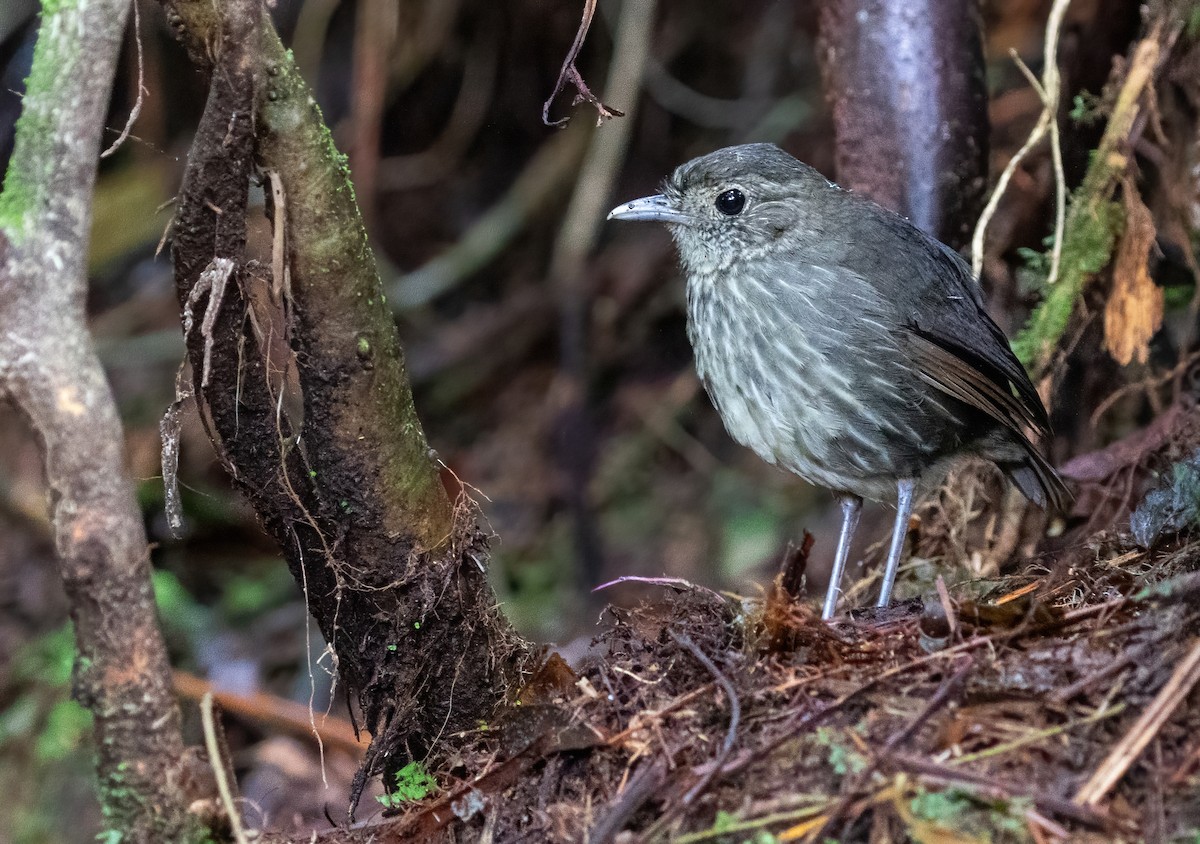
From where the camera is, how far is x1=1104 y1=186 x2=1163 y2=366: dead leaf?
4.45 metres

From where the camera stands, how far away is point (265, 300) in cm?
296

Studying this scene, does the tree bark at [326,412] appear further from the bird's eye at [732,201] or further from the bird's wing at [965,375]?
the bird's wing at [965,375]

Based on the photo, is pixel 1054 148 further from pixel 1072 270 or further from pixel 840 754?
pixel 840 754

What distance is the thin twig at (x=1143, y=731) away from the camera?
86.4 inches

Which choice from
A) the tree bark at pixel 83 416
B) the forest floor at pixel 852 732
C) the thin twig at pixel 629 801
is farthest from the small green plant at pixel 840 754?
the tree bark at pixel 83 416

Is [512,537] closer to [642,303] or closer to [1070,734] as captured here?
[642,303]

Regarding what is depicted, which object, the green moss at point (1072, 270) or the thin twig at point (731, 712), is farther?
the green moss at point (1072, 270)

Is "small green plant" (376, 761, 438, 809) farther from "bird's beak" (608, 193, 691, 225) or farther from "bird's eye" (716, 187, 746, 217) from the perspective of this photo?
"bird's eye" (716, 187, 746, 217)

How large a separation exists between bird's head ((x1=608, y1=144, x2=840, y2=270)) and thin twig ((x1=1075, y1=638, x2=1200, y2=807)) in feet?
6.41

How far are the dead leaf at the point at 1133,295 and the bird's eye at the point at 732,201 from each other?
1.67 m

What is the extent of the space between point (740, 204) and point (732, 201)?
0.10 ft

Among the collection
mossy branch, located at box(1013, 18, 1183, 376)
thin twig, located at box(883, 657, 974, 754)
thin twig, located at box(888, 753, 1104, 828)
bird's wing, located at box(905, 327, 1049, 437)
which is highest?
mossy branch, located at box(1013, 18, 1183, 376)

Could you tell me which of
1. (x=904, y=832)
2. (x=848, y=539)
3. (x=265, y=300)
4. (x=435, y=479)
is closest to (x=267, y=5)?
(x=265, y=300)

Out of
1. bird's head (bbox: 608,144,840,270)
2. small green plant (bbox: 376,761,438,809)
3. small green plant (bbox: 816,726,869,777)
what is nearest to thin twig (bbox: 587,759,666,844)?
small green plant (bbox: 816,726,869,777)
